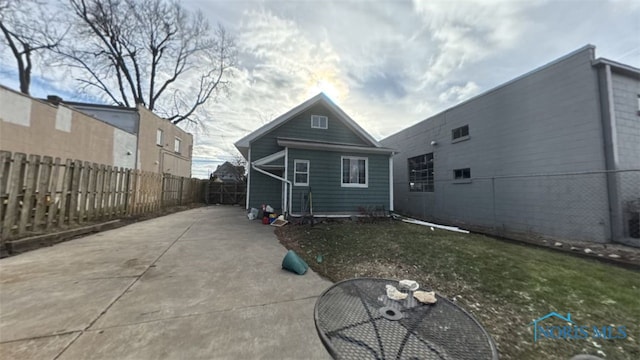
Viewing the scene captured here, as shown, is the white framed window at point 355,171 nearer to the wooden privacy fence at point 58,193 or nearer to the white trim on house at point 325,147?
the white trim on house at point 325,147

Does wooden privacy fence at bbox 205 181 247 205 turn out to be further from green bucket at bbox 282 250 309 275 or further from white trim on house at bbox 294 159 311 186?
green bucket at bbox 282 250 309 275

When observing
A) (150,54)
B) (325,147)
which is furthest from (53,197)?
(150,54)

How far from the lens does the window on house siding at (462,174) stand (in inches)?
378

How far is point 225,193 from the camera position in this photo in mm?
18703

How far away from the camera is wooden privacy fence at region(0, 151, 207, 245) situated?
4500 millimetres

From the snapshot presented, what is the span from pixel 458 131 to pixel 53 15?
71.3 ft

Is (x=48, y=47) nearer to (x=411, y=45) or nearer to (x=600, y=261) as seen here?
(x=411, y=45)

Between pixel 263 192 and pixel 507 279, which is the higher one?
pixel 263 192

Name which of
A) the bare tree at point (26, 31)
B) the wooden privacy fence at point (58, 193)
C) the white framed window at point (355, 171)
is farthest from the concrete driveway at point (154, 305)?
the bare tree at point (26, 31)

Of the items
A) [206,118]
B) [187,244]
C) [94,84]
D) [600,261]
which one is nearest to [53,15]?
[94,84]

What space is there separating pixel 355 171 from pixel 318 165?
5.72 ft

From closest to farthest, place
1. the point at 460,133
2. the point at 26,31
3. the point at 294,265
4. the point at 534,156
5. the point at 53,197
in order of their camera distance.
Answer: the point at 294,265, the point at 53,197, the point at 534,156, the point at 460,133, the point at 26,31

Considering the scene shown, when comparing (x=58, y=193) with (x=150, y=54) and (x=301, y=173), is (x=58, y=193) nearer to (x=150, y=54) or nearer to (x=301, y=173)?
(x=301, y=173)

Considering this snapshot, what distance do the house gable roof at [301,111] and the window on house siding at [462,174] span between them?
3.82 meters
